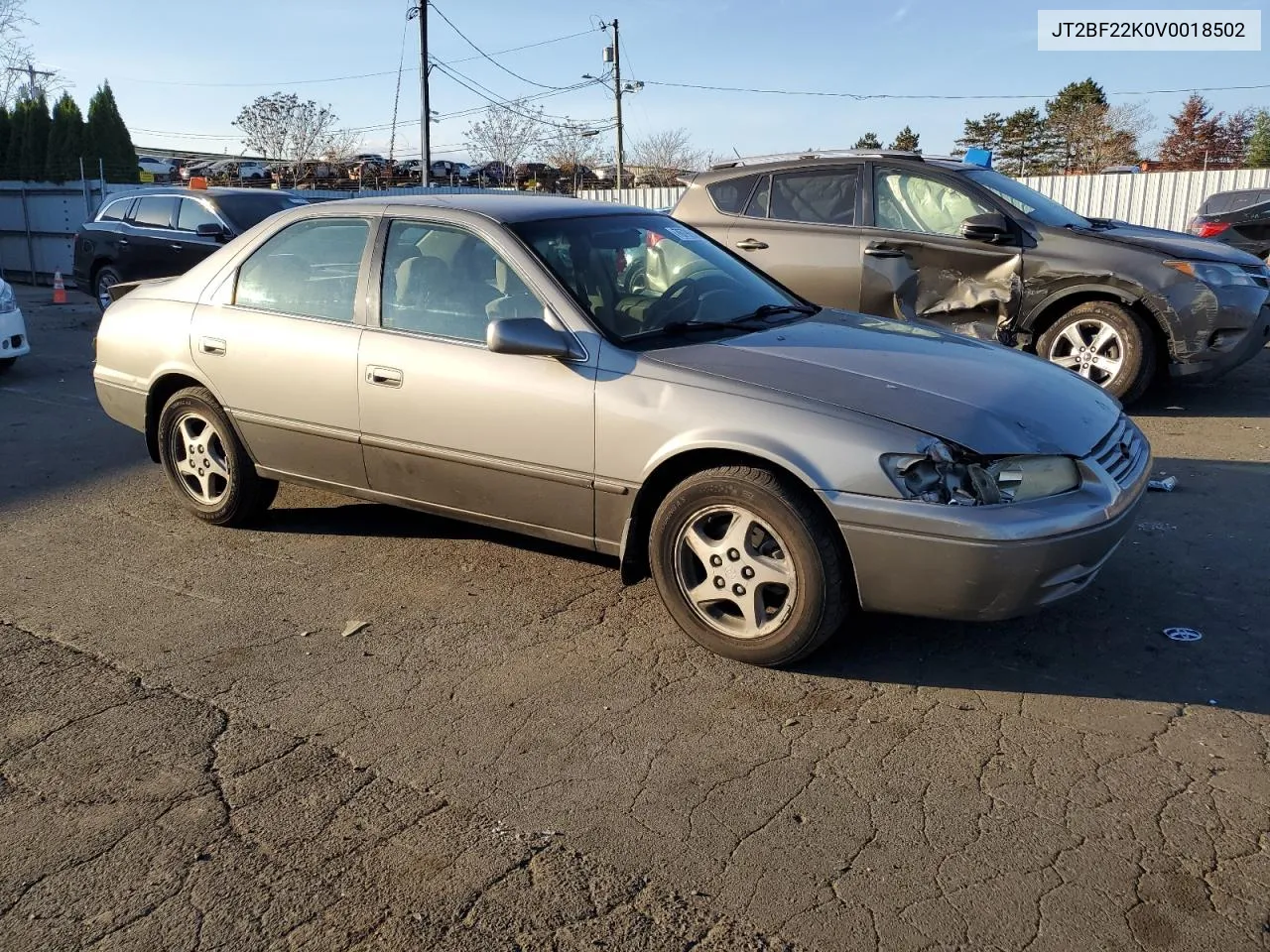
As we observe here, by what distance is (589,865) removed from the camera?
9.00 ft

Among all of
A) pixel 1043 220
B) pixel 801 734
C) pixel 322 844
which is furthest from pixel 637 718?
pixel 1043 220

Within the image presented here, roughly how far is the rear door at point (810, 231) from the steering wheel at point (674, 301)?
352 cm

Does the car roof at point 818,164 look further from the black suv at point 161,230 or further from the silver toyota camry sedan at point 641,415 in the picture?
the black suv at point 161,230

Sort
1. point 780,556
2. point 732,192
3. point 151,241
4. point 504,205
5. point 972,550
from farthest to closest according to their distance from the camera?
point 151,241 → point 732,192 → point 504,205 → point 780,556 → point 972,550

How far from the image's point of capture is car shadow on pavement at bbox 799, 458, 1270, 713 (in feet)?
12.1

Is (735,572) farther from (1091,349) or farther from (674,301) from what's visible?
(1091,349)

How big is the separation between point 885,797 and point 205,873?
1.81 meters

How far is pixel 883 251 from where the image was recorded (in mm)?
7918

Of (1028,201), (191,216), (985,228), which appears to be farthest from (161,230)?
(1028,201)

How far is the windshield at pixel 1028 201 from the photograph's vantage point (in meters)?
7.80

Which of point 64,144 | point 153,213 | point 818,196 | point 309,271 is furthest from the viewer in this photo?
point 64,144

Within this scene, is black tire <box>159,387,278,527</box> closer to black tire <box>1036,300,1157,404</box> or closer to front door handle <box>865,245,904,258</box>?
front door handle <box>865,245,904,258</box>

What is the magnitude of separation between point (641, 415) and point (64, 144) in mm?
28560

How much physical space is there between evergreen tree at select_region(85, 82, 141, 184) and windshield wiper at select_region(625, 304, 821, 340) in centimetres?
2617
